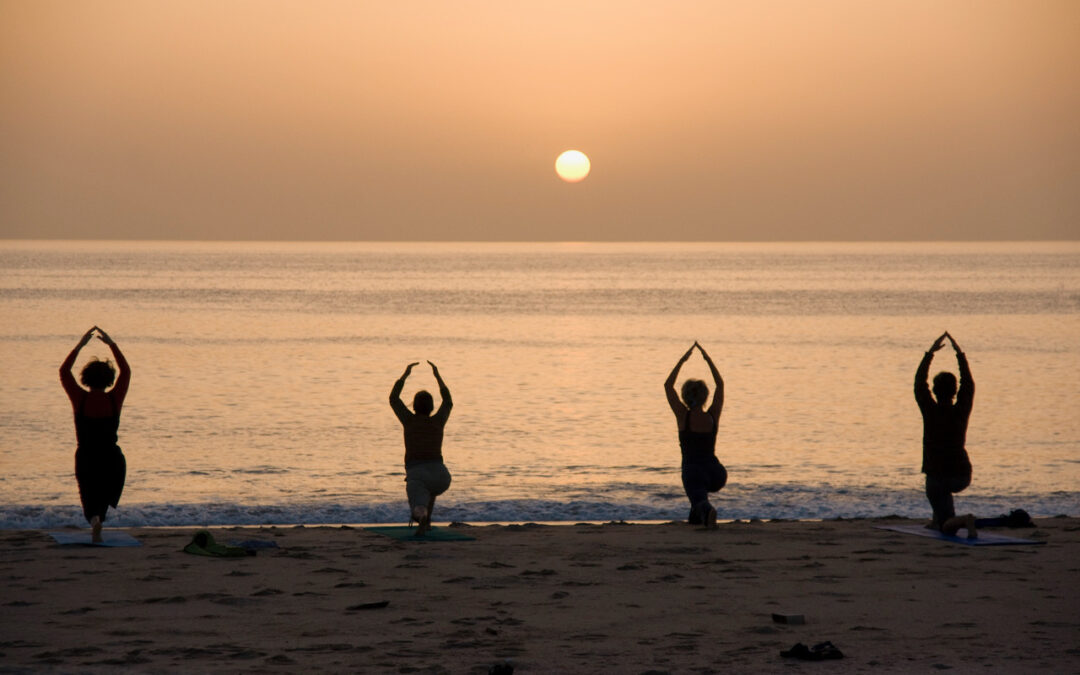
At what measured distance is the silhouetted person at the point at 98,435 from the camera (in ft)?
35.4

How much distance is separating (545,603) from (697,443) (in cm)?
366

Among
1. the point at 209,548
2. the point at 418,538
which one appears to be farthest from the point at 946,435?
the point at 209,548

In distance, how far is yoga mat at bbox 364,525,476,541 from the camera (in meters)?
11.6

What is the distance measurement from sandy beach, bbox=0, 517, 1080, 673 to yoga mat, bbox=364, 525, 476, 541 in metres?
0.22

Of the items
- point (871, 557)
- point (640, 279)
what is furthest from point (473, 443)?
point (640, 279)

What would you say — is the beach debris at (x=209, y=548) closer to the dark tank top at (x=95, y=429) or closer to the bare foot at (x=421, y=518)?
the dark tank top at (x=95, y=429)

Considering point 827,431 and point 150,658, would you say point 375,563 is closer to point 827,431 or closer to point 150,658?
point 150,658

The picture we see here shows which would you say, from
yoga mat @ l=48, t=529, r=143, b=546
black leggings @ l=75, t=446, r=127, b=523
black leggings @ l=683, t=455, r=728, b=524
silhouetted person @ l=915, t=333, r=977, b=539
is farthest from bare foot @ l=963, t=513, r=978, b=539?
black leggings @ l=75, t=446, r=127, b=523

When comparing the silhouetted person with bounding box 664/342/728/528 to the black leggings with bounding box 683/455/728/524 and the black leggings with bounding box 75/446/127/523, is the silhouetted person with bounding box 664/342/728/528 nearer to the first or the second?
the black leggings with bounding box 683/455/728/524

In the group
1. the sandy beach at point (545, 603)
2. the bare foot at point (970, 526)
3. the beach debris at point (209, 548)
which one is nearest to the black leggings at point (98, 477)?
the sandy beach at point (545, 603)

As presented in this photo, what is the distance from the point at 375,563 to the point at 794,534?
165 inches

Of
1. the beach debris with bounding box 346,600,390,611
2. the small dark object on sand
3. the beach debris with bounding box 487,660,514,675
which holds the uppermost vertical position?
the beach debris with bounding box 346,600,390,611

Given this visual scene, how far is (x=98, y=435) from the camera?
10.9 m

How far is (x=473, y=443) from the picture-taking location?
2303 centimetres
